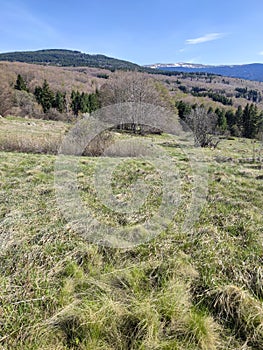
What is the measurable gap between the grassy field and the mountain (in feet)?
422

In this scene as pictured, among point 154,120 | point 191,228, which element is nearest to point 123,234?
point 191,228

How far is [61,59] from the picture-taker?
149m

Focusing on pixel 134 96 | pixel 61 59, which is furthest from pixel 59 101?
pixel 61 59

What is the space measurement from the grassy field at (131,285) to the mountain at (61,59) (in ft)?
422

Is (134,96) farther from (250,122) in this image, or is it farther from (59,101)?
(250,122)

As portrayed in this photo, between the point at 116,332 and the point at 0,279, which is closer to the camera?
the point at 116,332

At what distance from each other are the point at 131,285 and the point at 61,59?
565ft

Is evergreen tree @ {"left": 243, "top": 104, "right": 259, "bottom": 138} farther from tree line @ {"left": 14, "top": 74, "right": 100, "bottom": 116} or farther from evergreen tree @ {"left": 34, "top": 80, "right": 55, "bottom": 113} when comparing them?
evergreen tree @ {"left": 34, "top": 80, "right": 55, "bottom": 113}

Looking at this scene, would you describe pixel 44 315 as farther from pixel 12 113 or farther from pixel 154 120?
pixel 12 113

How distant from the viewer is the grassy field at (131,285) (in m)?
1.77

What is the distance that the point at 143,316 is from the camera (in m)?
1.88

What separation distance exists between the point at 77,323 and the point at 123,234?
152 centimetres

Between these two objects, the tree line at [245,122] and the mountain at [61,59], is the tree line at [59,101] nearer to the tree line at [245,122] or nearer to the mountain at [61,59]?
the tree line at [245,122]

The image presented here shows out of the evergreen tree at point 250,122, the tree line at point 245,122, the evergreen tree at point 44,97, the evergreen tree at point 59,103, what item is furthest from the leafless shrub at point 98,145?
the evergreen tree at point 250,122
